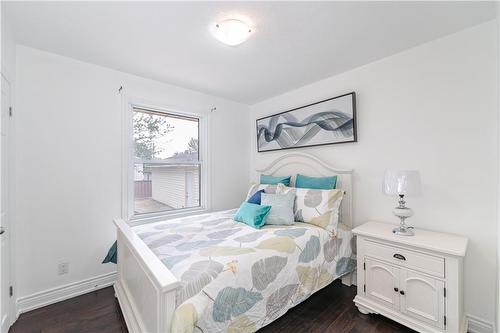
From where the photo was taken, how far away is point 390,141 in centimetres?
225

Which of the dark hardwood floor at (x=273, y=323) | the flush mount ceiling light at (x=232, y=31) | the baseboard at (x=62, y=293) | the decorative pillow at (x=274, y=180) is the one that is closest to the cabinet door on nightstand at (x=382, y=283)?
the dark hardwood floor at (x=273, y=323)

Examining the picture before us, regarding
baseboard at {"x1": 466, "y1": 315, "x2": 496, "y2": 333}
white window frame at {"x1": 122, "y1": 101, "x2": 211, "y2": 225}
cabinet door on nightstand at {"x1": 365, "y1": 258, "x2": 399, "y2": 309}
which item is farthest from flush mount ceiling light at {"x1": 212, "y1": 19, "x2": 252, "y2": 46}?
baseboard at {"x1": 466, "y1": 315, "x2": 496, "y2": 333}

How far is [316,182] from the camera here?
8.58ft

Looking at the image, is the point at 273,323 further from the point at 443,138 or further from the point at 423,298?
the point at 443,138

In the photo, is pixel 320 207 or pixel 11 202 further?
pixel 320 207

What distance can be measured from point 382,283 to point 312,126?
6.02ft

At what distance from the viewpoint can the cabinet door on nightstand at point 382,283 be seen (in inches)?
69.9

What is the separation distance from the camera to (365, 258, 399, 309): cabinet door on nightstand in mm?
1776

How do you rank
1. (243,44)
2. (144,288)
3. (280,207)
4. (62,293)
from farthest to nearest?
1. (280,207)
2. (62,293)
3. (243,44)
4. (144,288)

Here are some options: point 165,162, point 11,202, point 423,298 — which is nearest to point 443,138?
point 423,298

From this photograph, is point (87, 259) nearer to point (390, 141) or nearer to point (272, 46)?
point (272, 46)

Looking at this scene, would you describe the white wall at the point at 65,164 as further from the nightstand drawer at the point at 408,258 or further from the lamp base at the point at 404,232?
the lamp base at the point at 404,232

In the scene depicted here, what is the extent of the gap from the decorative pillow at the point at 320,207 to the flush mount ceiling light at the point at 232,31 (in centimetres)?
164

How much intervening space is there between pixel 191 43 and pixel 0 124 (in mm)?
1558
